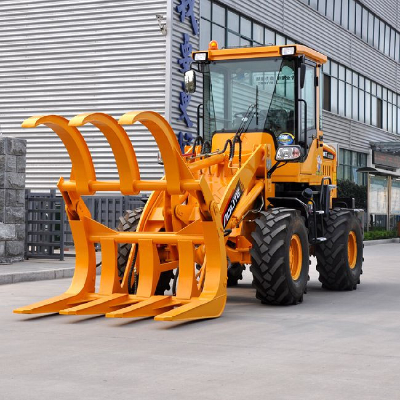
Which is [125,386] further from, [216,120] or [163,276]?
A: [216,120]

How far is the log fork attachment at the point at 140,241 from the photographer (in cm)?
1010

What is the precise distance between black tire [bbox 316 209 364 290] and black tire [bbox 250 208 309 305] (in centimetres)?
201

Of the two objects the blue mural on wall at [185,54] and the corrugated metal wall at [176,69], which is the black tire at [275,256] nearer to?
the corrugated metal wall at [176,69]

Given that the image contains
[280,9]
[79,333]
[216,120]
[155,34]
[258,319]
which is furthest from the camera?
[280,9]

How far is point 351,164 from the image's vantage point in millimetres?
41594

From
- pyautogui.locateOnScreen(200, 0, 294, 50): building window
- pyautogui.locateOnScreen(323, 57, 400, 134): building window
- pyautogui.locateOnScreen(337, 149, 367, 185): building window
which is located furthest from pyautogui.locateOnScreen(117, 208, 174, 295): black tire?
pyautogui.locateOnScreen(337, 149, 367, 185): building window

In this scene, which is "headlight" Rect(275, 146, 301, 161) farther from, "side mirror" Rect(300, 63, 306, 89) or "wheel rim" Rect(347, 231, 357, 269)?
"wheel rim" Rect(347, 231, 357, 269)

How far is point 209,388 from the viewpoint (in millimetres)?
6648

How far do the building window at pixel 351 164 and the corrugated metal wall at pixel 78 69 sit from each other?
15762 millimetres

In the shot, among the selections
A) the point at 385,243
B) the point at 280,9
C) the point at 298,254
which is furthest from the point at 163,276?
the point at 385,243

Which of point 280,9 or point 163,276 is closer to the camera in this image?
point 163,276

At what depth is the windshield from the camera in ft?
42.8

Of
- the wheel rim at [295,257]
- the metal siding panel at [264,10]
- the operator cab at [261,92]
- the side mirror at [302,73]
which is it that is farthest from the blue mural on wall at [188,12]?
the wheel rim at [295,257]

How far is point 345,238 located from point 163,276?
3296 millimetres
